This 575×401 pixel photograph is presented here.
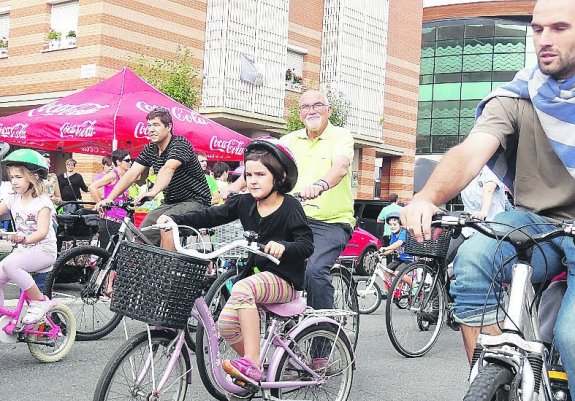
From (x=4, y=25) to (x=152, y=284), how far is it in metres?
21.5

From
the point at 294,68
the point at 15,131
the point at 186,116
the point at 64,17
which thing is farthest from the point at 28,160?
the point at 294,68

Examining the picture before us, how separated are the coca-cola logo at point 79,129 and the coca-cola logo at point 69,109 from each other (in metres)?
0.28

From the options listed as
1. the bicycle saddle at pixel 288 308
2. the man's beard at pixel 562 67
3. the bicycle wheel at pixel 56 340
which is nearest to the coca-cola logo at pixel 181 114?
the bicycle wheel at pixel 56 340

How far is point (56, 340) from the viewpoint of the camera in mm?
5691

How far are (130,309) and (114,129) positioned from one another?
7.85 m

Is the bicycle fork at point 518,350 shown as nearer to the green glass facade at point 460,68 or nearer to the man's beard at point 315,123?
the man's beard at point 315,123

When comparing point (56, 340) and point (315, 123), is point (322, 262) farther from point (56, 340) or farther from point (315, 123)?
point (56, 340)

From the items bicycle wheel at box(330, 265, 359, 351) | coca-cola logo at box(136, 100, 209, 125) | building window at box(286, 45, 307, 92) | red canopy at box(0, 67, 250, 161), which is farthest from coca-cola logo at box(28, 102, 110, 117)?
building window at box(286, 45, 307, 92)

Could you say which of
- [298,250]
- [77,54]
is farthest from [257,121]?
[298,250]

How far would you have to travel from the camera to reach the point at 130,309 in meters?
3.48

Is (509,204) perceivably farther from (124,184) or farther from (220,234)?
(124,184)

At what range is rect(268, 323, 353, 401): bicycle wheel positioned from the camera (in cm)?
416

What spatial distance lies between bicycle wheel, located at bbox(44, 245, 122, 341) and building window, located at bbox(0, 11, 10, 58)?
1763cm

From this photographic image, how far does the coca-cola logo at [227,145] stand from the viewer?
12328 millimetres
